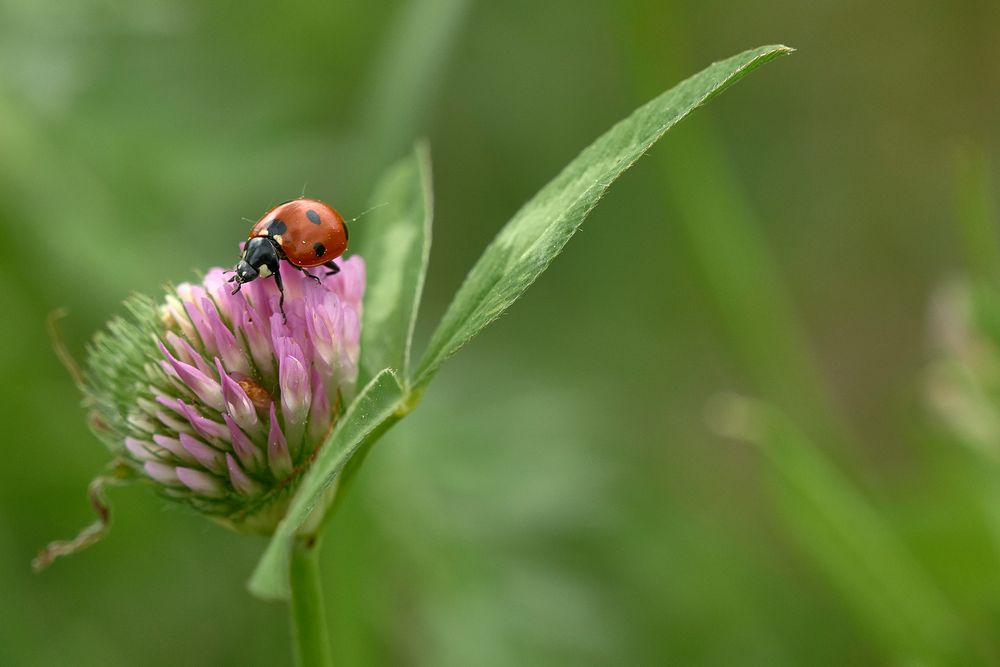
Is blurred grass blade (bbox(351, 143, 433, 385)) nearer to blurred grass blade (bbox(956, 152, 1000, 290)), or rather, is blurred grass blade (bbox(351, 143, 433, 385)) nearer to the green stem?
the green stem

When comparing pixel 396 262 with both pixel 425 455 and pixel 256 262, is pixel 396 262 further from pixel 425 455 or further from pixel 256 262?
pixel 425 455

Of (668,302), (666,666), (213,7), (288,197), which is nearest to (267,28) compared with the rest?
(213,7)

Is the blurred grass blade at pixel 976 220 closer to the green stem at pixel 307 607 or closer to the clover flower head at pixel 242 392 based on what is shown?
the clover flower head at pixel 242 392

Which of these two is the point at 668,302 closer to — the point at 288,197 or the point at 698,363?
the point at 698,363

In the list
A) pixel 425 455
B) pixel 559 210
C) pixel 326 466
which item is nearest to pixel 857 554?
pixel 425 455

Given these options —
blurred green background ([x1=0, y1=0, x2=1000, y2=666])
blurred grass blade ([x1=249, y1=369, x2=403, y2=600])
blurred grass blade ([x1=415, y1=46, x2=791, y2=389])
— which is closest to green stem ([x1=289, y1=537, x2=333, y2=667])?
blurred grass blade ([x1=249, y1=369, x2=403, y2=600])

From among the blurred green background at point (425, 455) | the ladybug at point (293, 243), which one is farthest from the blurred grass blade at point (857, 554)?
the ladybug at point (293, 243)
